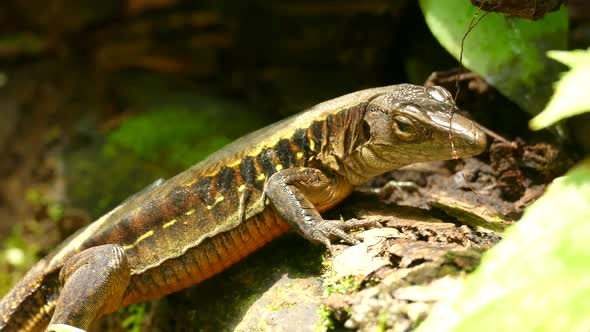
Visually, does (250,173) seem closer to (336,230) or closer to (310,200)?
(310,200)

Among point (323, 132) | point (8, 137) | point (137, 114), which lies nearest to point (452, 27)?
point (323, 132)

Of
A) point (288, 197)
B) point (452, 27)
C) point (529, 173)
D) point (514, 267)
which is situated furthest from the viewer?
point (529, 173)

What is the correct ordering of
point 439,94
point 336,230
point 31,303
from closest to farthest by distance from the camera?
point 336,230, point 439,94, point 31,303

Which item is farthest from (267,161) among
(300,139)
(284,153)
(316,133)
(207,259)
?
(207,259)

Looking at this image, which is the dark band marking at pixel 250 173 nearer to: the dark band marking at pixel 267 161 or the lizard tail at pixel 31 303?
the dark band marking at pixel 267 161

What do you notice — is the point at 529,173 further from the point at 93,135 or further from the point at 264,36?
the point at 93,135

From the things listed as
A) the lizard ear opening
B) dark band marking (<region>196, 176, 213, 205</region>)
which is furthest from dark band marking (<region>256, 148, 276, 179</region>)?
the lizard ear opening

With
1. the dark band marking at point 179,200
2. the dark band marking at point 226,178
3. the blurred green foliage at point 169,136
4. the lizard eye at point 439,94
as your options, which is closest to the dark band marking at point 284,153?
the dark band marking at point 226,178
